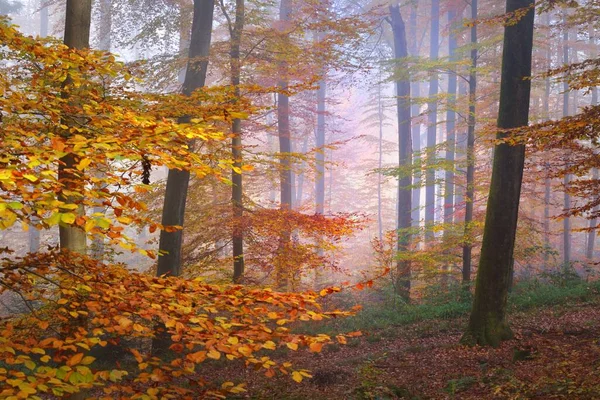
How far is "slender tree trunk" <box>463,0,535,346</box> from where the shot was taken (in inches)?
344

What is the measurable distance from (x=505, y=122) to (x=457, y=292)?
723 centimetres

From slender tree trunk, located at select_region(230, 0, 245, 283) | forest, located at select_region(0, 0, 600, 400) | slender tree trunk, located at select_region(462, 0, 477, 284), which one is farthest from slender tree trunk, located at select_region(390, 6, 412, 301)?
slender tree trunk, located at select_region(230, 0, 245, 283)

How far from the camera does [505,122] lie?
29.0 feet

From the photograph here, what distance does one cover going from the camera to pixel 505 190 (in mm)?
8805

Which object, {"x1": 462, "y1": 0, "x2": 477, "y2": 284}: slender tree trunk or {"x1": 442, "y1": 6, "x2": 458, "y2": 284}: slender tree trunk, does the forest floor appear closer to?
{"x1": 462, "y1": 0, "x2": 477, "y2": 284}: slender tree trunk

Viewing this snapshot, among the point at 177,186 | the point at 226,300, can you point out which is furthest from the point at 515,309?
the point at 226,300

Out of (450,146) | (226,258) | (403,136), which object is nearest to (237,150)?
(226,258)

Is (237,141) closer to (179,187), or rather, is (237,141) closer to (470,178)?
(179,187)

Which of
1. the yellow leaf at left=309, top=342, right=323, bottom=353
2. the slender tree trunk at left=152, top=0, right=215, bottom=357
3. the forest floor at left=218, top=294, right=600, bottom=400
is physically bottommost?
the forest floor at left=218, top=294, right=600, bottom=400

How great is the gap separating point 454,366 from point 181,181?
6.72m

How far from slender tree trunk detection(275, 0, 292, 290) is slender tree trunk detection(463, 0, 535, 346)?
14.6ft

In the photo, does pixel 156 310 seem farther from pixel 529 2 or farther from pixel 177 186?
pixel 529 2

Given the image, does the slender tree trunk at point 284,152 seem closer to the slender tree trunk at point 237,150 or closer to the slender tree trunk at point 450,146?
the slender tree trunk at point 237,150

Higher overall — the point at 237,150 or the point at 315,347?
the point at 237,150
